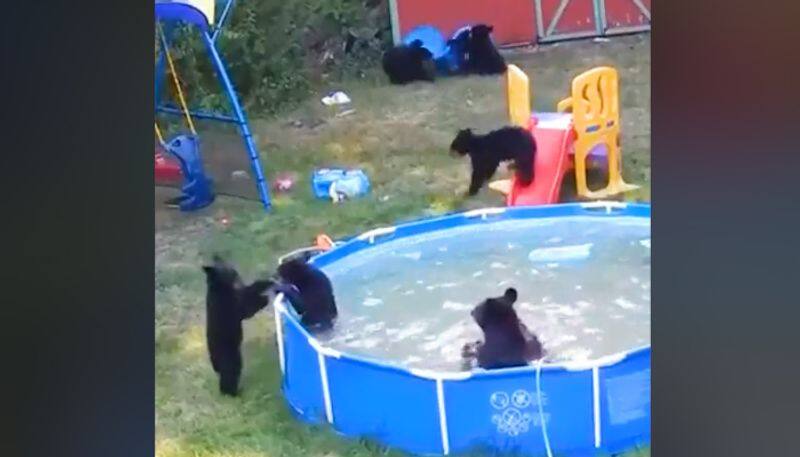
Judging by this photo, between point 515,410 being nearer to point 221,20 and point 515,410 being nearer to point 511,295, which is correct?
point 511,295

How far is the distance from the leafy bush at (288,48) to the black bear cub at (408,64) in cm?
2

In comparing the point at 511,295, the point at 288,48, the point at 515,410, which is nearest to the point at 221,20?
the point at 288,48

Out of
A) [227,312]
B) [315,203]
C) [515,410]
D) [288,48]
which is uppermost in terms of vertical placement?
[288,48]

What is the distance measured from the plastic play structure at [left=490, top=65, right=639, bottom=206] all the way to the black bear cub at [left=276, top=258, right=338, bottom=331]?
280 mm

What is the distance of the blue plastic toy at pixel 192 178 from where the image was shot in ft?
4.92

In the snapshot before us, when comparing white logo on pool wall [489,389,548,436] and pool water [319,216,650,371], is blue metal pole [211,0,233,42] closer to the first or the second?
pool water [319,216,650,371]

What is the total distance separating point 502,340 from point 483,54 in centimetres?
40

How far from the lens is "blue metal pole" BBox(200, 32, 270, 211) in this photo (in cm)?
150

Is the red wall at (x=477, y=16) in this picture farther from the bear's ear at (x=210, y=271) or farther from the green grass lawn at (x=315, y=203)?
the bear's ear at (x=210, y=271)

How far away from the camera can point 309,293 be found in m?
1.47

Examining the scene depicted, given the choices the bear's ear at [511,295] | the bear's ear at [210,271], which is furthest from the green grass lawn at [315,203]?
the bear's ear at [511,295]
